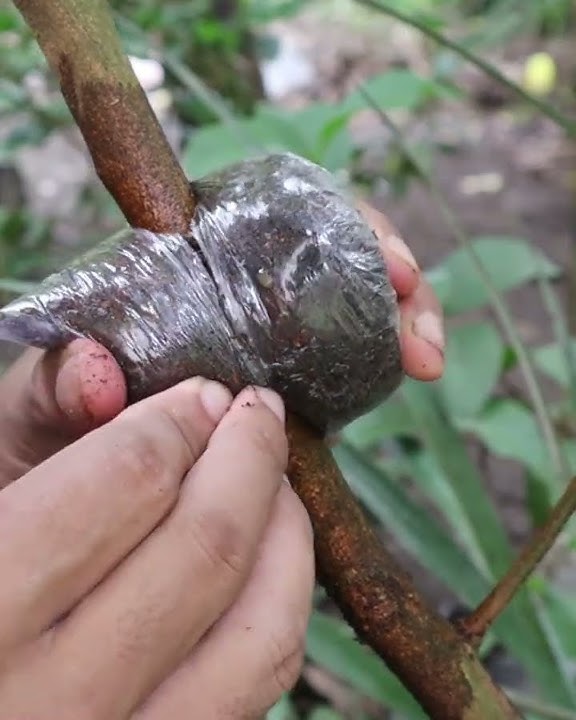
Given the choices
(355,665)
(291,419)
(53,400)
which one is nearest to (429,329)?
(291,419)

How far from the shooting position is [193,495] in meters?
0.44

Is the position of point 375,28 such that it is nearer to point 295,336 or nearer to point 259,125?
point 259,125

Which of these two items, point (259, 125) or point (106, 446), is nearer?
point (106, 446)

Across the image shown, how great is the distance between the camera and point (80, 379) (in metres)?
0.48

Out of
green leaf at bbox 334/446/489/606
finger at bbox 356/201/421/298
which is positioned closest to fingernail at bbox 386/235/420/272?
finger at bbox 356/201/421/298

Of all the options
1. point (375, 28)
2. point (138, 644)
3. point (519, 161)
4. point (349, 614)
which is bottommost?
point (519, 161)

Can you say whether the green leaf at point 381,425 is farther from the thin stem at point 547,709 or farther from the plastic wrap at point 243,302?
the plastic wrap at point 243,302

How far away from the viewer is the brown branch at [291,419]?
20.5 inches

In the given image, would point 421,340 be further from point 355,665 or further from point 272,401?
point 355,665

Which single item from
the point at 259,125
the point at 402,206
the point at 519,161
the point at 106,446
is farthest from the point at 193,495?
the point at 519,161

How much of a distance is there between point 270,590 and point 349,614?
91 mm

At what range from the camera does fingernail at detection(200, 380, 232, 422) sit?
483 mm

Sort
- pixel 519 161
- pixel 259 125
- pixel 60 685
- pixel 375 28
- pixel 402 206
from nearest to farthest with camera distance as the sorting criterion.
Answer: pixel 60 685
pixel 259 125
pixel 402 206
pixel 519 161
pixel 375 28

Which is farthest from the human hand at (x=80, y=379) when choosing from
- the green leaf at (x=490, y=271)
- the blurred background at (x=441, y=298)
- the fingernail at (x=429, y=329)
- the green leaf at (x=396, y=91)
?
the green leaf at (x=490, y=271)
